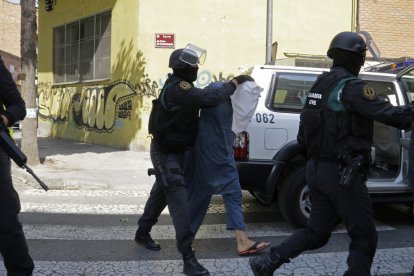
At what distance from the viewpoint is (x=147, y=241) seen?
4676 mm

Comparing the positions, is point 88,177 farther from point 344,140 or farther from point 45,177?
point 344,140

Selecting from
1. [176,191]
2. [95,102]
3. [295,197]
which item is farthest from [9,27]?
[176,191]

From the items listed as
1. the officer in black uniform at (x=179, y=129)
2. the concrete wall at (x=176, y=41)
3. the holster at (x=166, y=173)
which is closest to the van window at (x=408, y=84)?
the officer in black uniform at (x=179, y=129)

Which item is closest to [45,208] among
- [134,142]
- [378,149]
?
[378,149]

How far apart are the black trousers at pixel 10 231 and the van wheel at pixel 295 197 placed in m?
2.80

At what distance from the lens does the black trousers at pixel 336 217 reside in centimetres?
313

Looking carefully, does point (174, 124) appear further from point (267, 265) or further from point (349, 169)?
point (349, 169)

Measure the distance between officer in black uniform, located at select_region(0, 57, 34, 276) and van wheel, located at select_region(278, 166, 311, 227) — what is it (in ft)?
A: 9.15

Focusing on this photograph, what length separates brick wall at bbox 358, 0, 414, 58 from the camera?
13.5 metres

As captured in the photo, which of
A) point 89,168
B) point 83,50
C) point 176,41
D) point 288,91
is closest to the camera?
point 288,91

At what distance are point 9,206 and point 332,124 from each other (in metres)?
2.11

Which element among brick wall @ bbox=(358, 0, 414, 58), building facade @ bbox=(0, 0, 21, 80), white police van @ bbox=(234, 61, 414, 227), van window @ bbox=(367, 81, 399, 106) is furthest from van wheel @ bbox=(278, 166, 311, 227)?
building facade @ bbox=(0, 0, 21, 80)

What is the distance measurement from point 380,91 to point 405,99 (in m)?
0.29

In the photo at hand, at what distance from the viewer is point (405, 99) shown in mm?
5465
